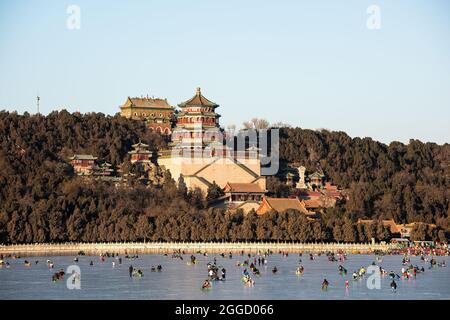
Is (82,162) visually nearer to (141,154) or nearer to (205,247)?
(141,154)

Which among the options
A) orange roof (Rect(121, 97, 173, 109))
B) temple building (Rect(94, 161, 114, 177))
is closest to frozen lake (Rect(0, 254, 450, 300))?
temple building (Rect(94, 161, 114, 177))

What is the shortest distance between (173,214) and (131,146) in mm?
29816

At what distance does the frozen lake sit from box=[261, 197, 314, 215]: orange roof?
21709 millimetres

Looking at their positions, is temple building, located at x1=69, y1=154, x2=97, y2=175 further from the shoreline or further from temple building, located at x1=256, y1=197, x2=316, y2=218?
the shoreline

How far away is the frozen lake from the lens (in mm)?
66938

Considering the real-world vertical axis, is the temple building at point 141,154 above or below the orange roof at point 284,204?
above

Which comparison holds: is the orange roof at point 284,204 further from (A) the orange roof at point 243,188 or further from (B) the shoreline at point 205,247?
(B) the shoreline at point 205,247

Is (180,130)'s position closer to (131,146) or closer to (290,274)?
(131,146)

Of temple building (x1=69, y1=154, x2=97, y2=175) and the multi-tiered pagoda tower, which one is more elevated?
the multi-tiered pagoda tower

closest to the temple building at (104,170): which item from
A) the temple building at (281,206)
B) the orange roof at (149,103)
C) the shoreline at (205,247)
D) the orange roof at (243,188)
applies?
the orange roof at (243,188)

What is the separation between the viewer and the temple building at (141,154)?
438ft

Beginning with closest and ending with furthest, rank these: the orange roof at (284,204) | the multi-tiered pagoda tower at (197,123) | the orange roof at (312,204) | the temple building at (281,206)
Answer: the temple building at (281,206) < the orange roof at (284,204) < the orange roof at (312,204) < the multi-tiered pagoda tower at (197,123)

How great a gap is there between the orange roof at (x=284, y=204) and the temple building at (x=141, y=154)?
61.4ft
